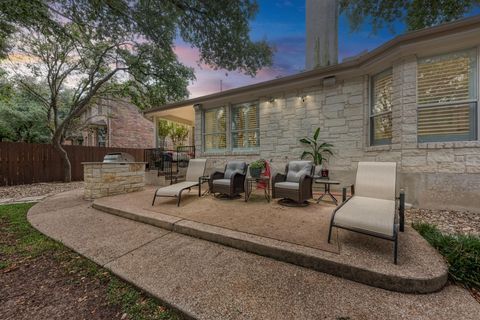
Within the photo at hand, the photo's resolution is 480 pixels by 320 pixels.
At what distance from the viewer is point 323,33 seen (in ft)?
25.3

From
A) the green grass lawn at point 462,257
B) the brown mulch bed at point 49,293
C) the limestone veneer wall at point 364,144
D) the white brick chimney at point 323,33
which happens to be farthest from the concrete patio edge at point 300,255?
the white brick chimney at point 323,33

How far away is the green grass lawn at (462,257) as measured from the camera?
1.86 metres

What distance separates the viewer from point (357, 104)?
5098mm

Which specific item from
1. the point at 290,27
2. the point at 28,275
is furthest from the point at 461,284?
the point at 290,27

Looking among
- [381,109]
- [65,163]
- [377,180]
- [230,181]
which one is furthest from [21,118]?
[381,109]

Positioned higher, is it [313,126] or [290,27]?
[290,27]

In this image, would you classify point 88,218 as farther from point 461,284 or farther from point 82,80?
point 82,80

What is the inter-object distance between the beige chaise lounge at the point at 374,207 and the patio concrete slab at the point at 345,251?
8.3 inches

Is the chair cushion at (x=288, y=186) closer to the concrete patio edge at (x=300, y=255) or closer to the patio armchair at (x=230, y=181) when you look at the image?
the patio armchair at (x=230, y=181)

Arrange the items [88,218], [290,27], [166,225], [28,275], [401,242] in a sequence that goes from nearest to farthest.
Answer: [28,275] < [401,242] < [166,225] < [88,218] < [290,27]

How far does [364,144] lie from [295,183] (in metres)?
2.42

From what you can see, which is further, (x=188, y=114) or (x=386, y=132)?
(x=188, y=114)

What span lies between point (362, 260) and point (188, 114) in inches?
368

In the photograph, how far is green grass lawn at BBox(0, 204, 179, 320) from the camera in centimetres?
173
